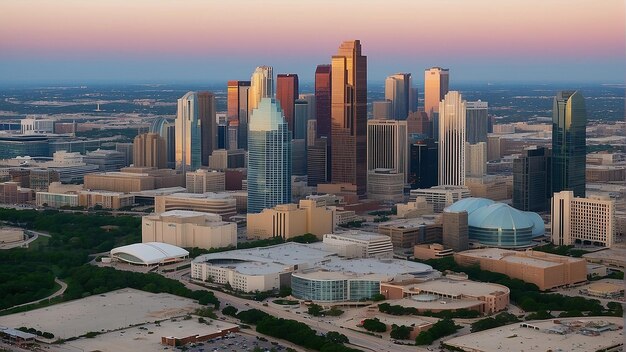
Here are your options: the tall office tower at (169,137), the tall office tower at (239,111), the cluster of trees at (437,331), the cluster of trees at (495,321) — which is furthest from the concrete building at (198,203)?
the tall office tower at (239,111)

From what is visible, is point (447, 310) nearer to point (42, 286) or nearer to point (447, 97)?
point (42, 286)

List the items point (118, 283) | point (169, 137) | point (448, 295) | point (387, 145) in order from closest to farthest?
point (448, 295) < point (118, 283) < point (387, 145) < point (169, 137)

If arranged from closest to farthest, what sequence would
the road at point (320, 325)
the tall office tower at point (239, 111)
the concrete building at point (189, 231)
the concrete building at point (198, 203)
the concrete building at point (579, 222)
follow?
the road at point (320, 325) < the concrete building at point (189, 231) < the concrete building at point (579, 222) < the concrete building at point (198, 203) < the tall office tower at point (239, 111)

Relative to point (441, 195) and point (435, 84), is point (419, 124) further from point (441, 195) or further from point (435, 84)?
point (441, 195)

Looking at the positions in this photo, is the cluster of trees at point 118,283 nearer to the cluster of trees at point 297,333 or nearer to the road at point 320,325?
the road at point 320,325

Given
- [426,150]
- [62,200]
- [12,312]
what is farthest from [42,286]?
[426,150]

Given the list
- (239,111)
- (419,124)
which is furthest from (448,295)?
(239,111)
